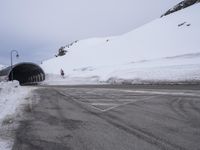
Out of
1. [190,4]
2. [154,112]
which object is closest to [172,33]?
[190,4]

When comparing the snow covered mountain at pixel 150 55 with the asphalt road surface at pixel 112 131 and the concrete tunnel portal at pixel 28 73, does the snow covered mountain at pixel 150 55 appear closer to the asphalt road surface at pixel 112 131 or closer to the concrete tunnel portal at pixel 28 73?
the concrete tunnel portal at pixel 28 73

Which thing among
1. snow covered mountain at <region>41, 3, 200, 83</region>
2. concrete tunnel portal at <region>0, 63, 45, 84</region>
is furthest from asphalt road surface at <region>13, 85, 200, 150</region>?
concrete tunnel portal at <region>0, 63, 45, 84</region>

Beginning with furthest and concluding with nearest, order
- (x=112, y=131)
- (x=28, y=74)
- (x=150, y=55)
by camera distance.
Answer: (x=28, y=74) → (x=150, y=55) → (x=112, y=131)

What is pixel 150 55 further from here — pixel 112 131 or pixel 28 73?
pixel 112 131

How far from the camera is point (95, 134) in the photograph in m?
6.08

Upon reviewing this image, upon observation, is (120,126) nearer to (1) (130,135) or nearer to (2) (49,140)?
(1) (130,135)

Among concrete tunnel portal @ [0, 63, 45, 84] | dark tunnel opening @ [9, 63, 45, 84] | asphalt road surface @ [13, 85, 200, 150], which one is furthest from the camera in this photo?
dark tunnel opening @ [9, 63, 45, 84]

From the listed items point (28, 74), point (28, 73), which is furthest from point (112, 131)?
point (28, 74)

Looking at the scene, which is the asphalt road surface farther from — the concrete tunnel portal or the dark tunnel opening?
the dark tunnel opening

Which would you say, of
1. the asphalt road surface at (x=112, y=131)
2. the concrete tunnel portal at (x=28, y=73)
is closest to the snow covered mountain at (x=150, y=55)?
the concrete tunnel portal at (x=28, y=73)

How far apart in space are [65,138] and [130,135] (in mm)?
1397

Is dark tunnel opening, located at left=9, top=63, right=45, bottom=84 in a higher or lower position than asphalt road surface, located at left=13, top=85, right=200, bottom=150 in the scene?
higher

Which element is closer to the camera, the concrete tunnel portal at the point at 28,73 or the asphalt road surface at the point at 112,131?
the asphalt road surface at the point at 112,131

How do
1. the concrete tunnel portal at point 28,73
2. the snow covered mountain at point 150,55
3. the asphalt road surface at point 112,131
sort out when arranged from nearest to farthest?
the asphalt road surface at point 112,131
the snow covered mountain at point 150,55
the concrete tunnel portal at point 28,73
